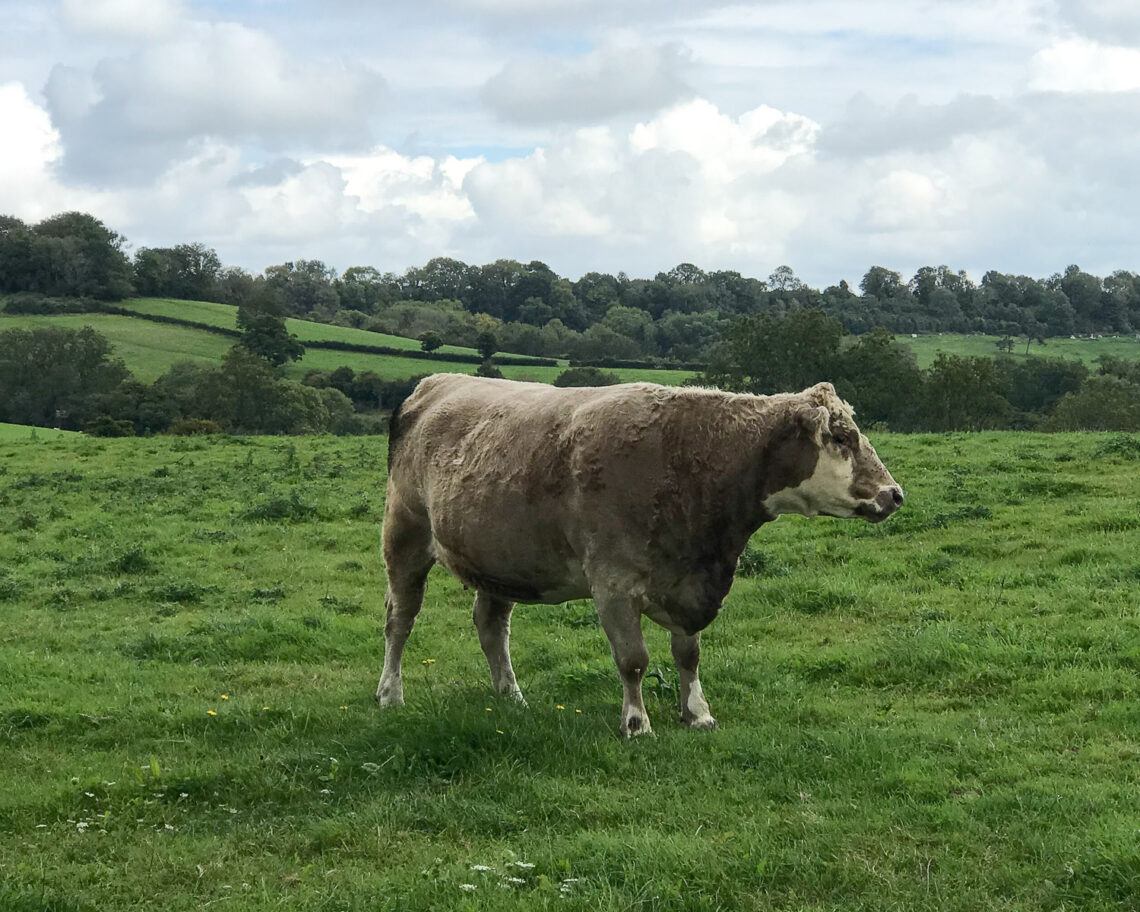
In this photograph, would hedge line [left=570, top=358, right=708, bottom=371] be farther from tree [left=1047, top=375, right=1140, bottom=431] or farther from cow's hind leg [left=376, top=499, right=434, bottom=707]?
cow's hind leg [left=376, top=499, right=434, bottom=707]

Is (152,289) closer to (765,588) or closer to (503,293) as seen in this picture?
(503,293)

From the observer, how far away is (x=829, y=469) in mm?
8828

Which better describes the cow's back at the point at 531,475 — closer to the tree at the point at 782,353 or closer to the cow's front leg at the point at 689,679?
the cow's front leg at the point at 689,679

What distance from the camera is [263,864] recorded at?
22.5 ft

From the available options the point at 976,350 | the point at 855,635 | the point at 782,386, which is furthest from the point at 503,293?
the point at 855,635

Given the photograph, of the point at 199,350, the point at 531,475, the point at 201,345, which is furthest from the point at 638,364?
the point at 531,475

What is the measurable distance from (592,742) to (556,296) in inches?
4242

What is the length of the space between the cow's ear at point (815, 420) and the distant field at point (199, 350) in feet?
179

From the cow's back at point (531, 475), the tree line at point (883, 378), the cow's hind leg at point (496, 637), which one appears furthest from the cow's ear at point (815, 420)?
the tree line at point (883, 378)

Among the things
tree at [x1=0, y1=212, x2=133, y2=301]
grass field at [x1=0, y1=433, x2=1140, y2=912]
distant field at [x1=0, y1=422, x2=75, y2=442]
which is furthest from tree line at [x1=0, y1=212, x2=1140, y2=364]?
grass field at [x1=0, y1=433, x2=1140, y2=912]

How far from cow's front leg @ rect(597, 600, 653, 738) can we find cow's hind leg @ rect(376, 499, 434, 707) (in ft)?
8.37

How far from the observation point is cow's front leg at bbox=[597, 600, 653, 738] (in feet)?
29.4

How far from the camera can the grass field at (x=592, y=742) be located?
6359mm

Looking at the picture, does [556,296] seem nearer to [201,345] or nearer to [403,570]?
[201,345]
